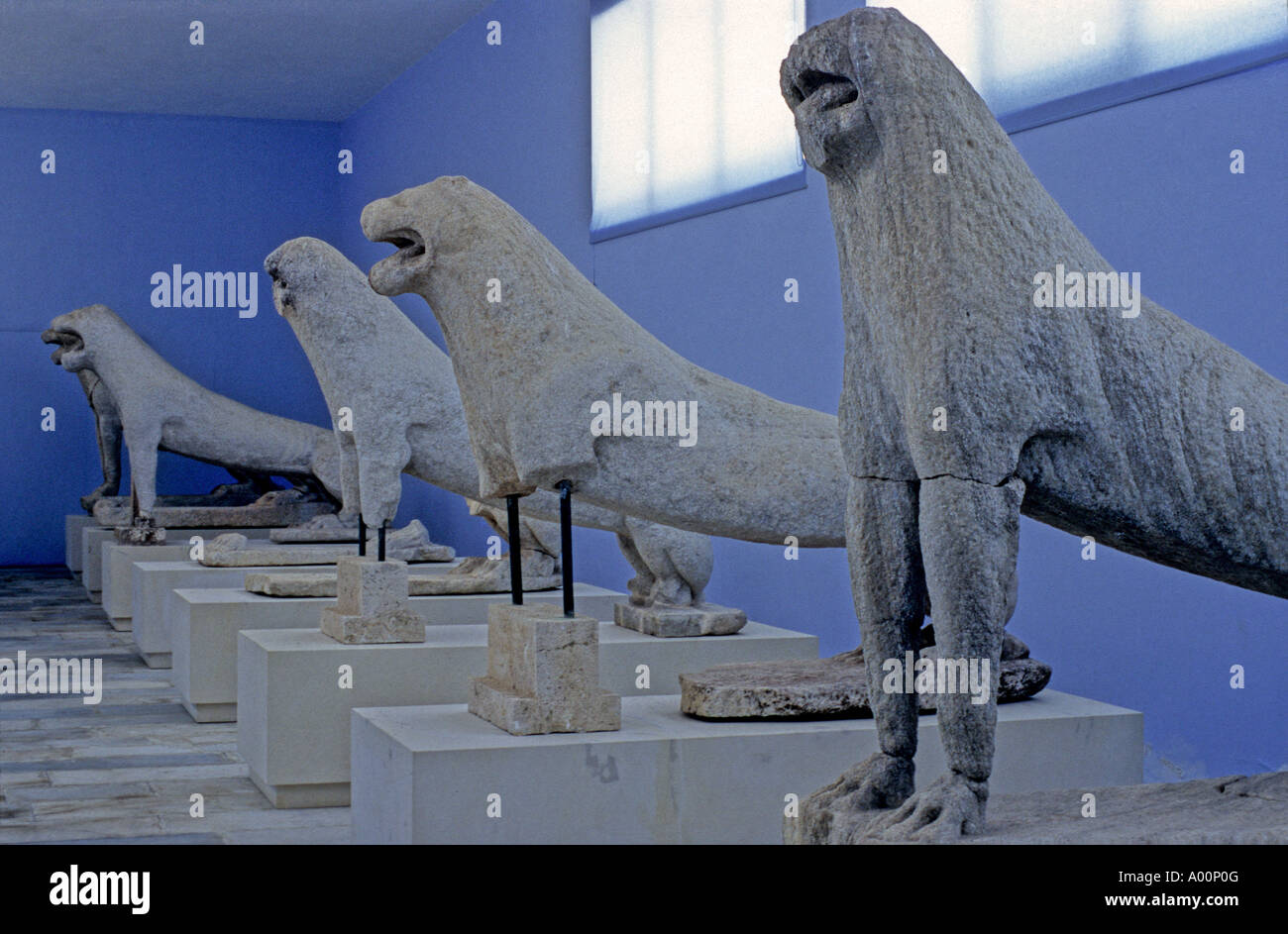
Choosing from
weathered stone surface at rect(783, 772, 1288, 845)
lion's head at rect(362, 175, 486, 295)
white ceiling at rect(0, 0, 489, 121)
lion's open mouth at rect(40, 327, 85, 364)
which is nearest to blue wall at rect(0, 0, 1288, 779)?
white ceiling at rect(0, 0, 489, 121)

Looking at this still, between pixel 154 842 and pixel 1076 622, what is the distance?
326 centimetres

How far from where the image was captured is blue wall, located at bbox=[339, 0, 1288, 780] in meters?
4.39

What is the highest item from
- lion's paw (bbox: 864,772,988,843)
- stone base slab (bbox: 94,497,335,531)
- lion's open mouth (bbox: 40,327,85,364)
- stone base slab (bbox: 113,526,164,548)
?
lion's open mouth (bbox: 40,327,85,364)

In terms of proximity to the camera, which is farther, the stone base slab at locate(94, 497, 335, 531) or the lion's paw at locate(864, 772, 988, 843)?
the stone base slab at locate(94, 497, 335, 531)

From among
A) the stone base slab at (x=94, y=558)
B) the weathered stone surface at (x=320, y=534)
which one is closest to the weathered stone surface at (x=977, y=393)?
the weathered stone surface at (x=320, y=534)

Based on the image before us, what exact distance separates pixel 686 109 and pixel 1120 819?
236 inches

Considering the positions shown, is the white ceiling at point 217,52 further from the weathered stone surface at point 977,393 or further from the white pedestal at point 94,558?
the weathered stone surface at point 977,393

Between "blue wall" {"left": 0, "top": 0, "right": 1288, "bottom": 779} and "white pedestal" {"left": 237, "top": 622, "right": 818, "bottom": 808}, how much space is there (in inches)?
52.6

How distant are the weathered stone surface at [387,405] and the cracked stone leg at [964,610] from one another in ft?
9.43

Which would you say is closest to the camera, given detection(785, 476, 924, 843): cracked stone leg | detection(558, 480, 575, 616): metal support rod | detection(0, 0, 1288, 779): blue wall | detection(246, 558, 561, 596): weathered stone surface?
detection(785, 476, 924, 843): cracked stone leg

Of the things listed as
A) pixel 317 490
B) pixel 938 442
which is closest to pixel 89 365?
pixel 317 490

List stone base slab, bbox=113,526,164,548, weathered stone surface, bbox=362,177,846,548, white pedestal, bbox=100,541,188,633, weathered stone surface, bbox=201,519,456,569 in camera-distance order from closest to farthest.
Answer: weathered stone surface, bbox=362,177,846,548 < weathered stone surface, bbox=201,519,456,569 < white pedestal, bbox=100,541,188,633 < stone base slab, bbox=113,526,164,548

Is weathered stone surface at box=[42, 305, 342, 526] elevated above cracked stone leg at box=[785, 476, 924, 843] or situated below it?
above

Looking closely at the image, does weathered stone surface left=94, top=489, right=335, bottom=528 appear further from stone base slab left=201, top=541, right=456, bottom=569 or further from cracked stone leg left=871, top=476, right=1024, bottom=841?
cracked stone leg left=871, top=476, right=1024, bottom=841
